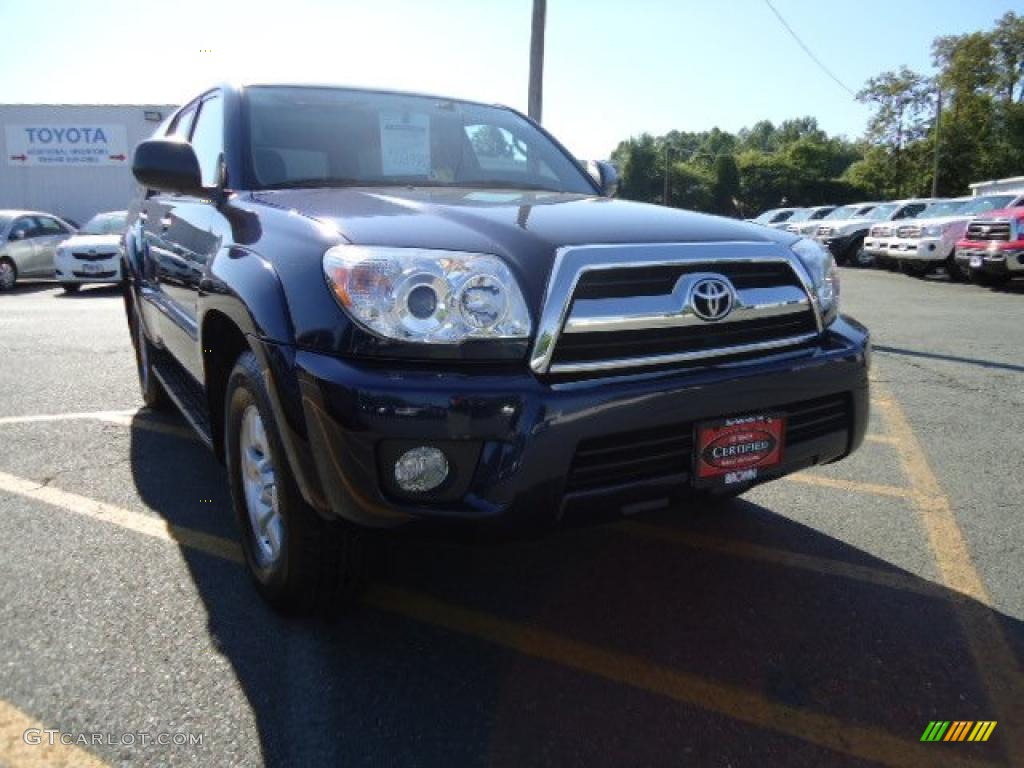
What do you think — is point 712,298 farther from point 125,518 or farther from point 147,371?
point 147,371

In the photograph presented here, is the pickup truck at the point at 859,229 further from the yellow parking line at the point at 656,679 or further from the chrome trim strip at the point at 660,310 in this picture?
the yellow parking line at the point at 656,679

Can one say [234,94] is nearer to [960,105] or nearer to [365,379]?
[365,379]

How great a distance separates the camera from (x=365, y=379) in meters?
2.06

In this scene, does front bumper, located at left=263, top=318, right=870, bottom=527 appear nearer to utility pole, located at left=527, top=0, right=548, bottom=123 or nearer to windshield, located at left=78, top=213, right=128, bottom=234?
utility pole, located at left=527, top=0, right=548, bottom=123

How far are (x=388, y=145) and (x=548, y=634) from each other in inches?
79.9

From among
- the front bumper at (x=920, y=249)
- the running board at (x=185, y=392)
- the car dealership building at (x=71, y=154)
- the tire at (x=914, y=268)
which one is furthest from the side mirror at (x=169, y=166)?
the car dealership building at (x=71, y=154)

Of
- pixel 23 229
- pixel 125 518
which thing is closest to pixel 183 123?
pixel 125 518

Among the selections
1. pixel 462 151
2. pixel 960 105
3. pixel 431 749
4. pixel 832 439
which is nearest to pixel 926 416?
pixel 832 439

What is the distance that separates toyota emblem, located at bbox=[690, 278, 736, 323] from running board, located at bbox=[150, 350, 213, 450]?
6.20 ft

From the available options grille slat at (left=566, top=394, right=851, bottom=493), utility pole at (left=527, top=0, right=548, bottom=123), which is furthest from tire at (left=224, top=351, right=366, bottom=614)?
utility pole at (left=527, top=0, right=548, bottom=123)

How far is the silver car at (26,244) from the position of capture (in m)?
15.0

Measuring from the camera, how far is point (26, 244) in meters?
15.4

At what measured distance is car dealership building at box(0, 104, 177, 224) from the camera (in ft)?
80.2

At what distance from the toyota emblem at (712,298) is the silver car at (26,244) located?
1591cm
